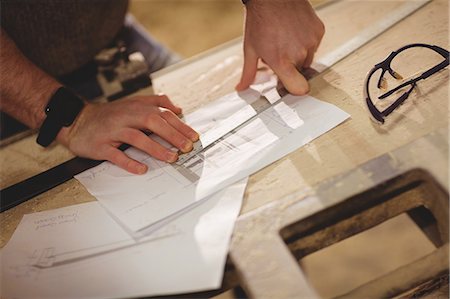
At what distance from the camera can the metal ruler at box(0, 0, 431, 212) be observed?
86 centimetres

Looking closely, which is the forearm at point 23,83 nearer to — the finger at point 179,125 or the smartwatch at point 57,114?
the smartwatch at point 57,114

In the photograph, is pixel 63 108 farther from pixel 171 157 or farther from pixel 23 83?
pixel 171 157

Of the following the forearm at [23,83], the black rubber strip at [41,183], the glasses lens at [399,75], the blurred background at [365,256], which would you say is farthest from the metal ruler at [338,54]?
the blurred background at [365,256]

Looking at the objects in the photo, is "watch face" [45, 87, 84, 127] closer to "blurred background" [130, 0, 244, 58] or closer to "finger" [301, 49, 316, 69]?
"finger" [301, 49, 316, 69]

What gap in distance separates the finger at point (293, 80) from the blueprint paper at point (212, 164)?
0.02 m

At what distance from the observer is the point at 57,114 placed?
3.24 feet

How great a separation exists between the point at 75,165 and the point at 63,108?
6.2 inches

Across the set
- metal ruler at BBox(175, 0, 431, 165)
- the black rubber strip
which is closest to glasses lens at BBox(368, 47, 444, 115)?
metal ruler at BBox(175, 0, 431, 165)

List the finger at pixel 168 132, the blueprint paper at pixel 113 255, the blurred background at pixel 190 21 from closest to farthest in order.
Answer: the blueprint paper at pixel 113 255 → the finger at pixel 168 132 → the blurred background at pixel 190 21

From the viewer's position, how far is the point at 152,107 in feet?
3.04

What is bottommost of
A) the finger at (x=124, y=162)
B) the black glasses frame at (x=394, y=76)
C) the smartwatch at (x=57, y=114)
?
the black glasses frame at (x=394, y=76)

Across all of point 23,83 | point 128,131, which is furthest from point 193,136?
point 23,83

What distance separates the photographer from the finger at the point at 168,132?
86cm

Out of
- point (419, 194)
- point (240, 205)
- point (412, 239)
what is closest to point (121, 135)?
point (240, 205)
